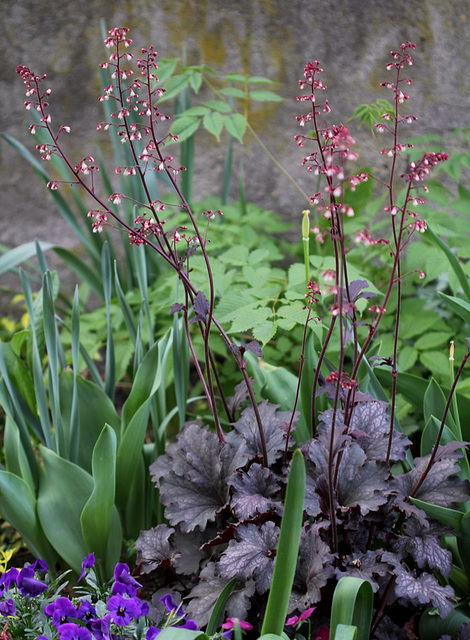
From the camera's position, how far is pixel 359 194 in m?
2.11

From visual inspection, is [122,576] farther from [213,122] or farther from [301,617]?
[213,122]

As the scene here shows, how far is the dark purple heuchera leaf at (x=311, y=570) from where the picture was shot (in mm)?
946

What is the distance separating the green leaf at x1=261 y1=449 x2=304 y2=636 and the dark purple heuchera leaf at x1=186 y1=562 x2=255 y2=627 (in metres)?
0.14

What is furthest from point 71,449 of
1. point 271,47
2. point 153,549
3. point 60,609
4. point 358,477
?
point 271,47

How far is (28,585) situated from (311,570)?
1.70 feet

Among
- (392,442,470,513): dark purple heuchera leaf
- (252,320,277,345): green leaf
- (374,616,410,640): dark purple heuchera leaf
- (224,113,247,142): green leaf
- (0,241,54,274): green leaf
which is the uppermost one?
(224,113,247,142): green leaf

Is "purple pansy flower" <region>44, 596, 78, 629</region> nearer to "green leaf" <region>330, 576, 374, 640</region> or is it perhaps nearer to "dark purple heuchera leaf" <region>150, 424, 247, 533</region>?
"dark purple heuchera leaf" <region>150, 424, 247, 533</region>

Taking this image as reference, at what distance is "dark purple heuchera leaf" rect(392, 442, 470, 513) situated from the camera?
1.07 metres

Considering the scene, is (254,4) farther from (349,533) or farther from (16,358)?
(349,533)

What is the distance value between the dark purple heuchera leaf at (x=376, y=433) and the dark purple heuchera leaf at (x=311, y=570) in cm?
20

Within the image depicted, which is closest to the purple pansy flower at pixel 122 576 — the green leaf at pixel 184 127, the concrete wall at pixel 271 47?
the green leaf at pixel 184 127

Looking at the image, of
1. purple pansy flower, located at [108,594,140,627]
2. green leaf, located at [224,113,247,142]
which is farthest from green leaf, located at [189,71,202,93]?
purple pansy flower, located at [108,594,140,627]

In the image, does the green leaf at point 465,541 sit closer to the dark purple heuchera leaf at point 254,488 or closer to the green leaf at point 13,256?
the dark purple heuchera leaf at point 254,488

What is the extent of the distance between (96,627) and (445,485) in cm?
65
